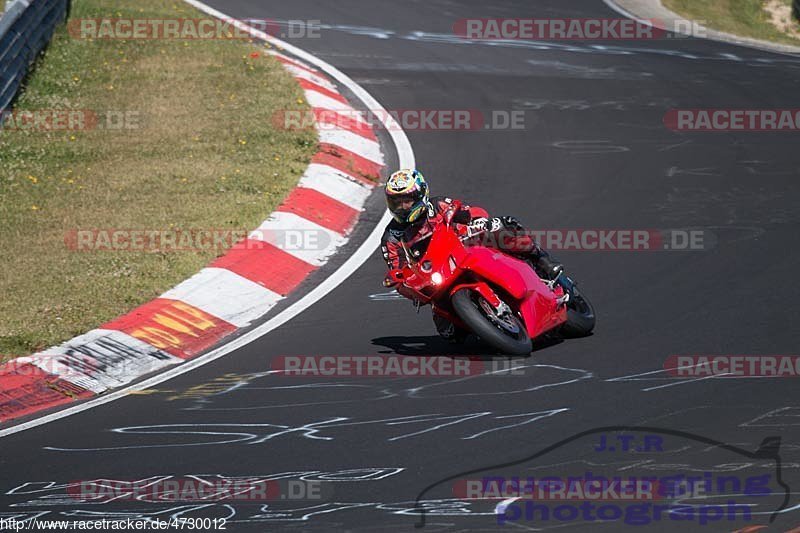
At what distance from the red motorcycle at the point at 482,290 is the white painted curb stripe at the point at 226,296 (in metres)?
1.95

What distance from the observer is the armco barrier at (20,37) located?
50.0ft

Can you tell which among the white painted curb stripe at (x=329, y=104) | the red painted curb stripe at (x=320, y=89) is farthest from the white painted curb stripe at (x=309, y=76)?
the white painted curb stripe at (x=329, y=104)

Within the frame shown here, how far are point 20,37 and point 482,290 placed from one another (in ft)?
32.6

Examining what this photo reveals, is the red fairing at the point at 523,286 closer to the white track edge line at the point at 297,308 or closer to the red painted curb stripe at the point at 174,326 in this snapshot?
the white track edge line at the point at 297,308

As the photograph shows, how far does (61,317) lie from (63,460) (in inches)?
112

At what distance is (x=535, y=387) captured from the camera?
25.5 feet

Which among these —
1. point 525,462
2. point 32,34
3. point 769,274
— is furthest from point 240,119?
point 525,462

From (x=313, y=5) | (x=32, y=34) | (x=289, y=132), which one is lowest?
(x=289, y=132)

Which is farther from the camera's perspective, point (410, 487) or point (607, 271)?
point (607, 271)

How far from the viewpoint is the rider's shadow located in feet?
28.7

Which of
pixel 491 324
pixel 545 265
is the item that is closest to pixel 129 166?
pixel 545 265

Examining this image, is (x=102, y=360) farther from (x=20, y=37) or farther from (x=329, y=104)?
(x=20, y=37)

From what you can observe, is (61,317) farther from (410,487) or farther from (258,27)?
(258,27)

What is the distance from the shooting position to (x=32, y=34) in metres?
16.7
